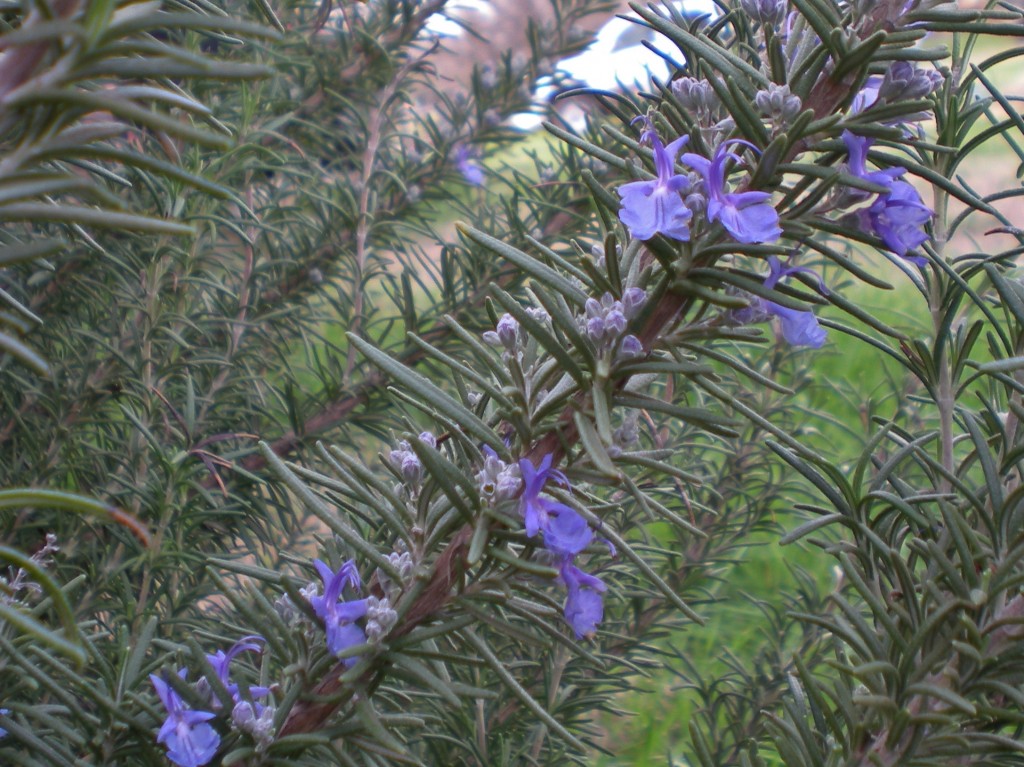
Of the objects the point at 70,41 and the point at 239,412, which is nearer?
the point at 70,41

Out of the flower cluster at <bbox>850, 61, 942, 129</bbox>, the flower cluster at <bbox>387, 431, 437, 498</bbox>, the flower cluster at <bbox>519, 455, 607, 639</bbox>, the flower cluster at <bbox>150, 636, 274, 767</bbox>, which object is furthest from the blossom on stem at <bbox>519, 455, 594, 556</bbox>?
the flower cluster at <bbox>850, 61, 942, 129</bbox>

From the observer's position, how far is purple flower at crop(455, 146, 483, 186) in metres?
1.55

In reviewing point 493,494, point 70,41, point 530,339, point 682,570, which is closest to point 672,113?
point 530,339

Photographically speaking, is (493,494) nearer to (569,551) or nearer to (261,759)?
(569,551)

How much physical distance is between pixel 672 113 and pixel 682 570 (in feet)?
2.56

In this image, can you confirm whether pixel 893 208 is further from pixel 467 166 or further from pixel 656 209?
pixel 467 166

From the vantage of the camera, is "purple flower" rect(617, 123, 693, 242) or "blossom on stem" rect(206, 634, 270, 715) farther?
"blossom on stem" rect(206, 634, 270, 715)

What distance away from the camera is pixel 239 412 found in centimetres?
118

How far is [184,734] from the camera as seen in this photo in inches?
24.0

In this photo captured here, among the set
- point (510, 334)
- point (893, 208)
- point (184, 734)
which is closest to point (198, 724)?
point (184, 734)

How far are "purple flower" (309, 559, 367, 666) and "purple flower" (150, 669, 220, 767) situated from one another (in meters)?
0.10

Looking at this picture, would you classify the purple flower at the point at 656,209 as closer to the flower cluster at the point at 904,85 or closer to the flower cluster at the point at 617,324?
the flower cluster at the point at 617,324

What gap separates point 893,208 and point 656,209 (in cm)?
17

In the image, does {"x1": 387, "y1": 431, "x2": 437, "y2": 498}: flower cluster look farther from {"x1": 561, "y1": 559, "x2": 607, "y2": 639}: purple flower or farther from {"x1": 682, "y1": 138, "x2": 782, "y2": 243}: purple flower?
{"x1": 682, "y1": 138, "x2": 782, "y2": 243}: purple flower
